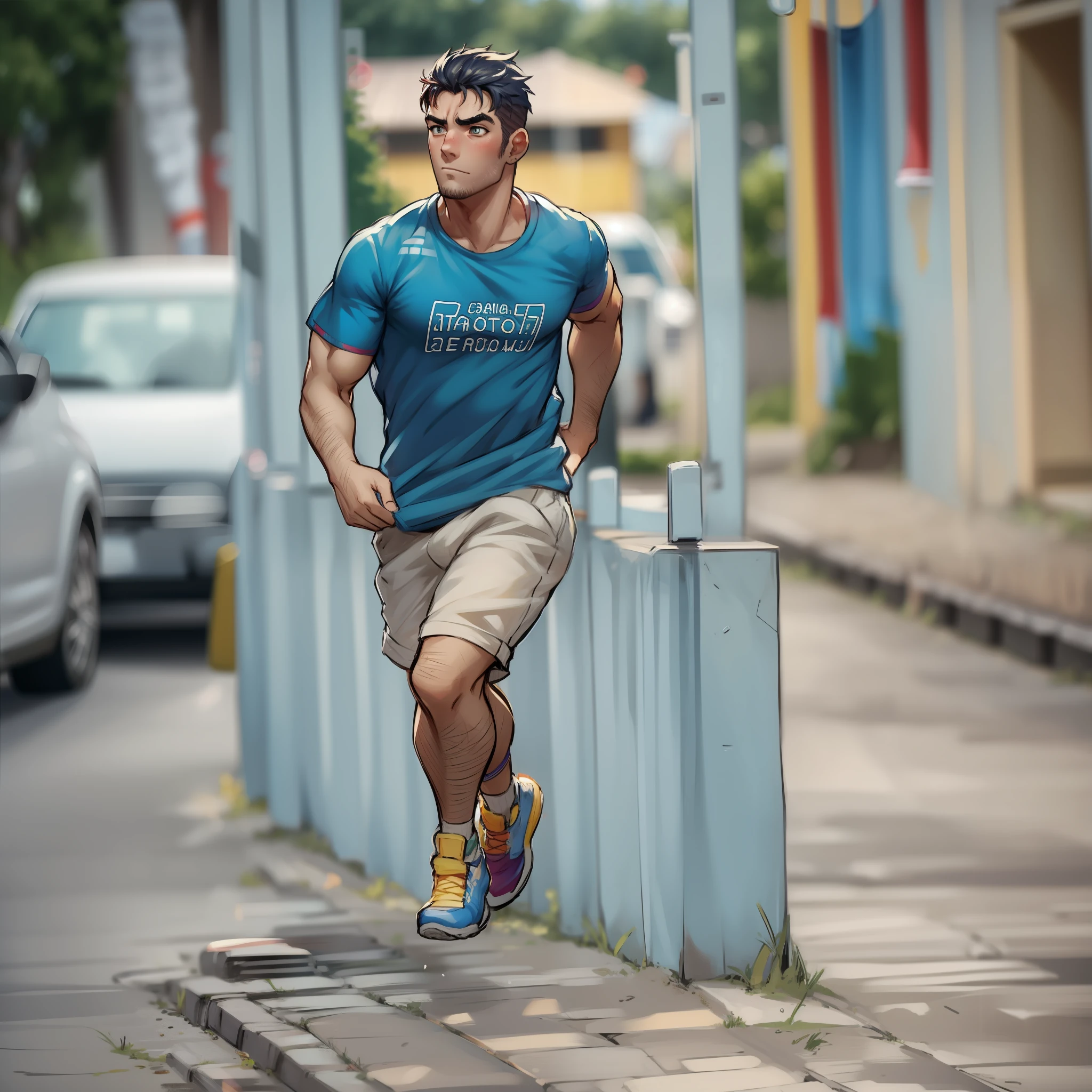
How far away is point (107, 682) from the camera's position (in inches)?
402

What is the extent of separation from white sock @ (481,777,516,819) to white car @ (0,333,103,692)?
14.4 feet

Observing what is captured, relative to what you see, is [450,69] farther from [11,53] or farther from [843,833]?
[11,53]

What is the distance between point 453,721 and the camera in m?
4.27

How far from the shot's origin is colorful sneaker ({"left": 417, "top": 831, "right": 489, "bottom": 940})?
14.4ft

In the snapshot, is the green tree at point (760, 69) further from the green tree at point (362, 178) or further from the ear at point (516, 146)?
the ear at point (516, 146)

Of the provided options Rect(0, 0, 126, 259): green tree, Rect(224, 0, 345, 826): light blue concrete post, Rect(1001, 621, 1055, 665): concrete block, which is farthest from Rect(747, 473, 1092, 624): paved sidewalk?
Rect(0, 0, 126, 259): green tree

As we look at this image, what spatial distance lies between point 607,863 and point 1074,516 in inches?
390

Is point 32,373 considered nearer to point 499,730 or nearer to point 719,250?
point 719,250

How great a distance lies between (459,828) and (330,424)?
94 cm

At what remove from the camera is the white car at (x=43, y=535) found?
8.59 m

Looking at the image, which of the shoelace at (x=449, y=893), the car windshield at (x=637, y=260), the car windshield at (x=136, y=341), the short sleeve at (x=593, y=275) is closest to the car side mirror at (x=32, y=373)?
the car windshield at (x=136, y=341)

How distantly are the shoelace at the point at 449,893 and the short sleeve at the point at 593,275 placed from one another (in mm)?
1237

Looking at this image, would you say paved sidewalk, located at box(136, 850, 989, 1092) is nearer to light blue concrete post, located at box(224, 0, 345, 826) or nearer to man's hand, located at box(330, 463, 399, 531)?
man's hand, located at box(330, 463, 399, 531)

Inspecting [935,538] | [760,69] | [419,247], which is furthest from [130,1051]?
[760,69]
